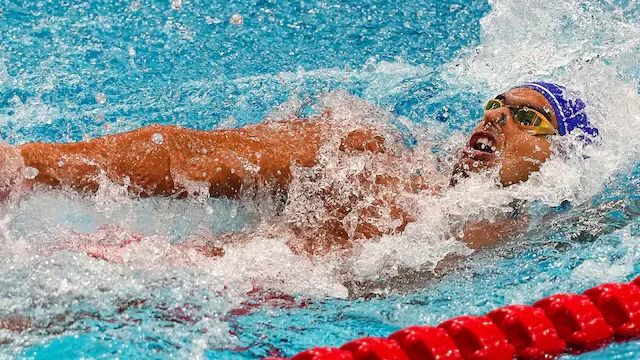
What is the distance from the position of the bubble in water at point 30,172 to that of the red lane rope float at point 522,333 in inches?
31.1

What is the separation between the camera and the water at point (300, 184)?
6.32 ft

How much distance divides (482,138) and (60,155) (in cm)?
132

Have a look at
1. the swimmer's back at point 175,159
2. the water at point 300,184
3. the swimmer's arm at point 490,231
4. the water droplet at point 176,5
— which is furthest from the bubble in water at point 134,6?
the swimmer's arm at point 490,231

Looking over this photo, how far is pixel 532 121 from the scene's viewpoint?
276cm

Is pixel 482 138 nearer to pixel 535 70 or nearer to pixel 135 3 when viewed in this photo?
pixel 535 70

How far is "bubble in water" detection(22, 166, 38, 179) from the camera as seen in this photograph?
1.96 meters

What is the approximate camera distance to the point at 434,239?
2424 millimetres

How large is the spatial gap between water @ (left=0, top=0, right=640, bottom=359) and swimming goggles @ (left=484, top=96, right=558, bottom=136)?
8 cm

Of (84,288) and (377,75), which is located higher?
(377,75)

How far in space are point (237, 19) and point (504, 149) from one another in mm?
1861

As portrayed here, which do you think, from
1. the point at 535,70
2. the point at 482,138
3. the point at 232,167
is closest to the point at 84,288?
the point at 232,167

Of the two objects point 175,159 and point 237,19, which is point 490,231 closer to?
point 175,159

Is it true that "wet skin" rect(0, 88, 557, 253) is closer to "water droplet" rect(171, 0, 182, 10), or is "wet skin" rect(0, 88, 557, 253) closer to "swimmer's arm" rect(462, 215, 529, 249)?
"swimmer's arm" rect(462, 215, 529, 249)

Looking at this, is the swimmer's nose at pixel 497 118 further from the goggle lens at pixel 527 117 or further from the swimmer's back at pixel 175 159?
the swimmer's back at pixel 175 159
